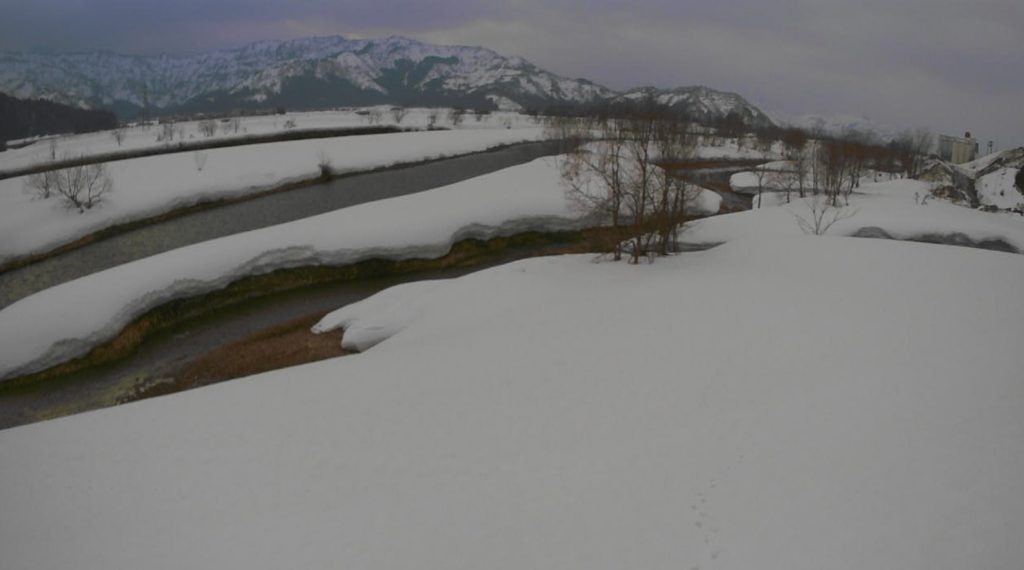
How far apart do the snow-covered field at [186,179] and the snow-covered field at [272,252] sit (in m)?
12.3

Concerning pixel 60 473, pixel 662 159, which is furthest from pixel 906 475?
pixel 662 159

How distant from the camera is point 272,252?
109 ft

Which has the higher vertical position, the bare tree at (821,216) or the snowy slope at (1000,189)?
the snowy slope at (1000,189)

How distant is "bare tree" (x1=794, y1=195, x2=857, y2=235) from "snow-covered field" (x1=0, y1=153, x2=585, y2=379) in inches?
735

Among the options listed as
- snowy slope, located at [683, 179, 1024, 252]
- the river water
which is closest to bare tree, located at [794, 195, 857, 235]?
snowy slope, located at [683, 179, 1024, 252]

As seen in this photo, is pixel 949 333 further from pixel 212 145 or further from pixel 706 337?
pixel 212 145

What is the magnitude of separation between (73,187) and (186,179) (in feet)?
32.0

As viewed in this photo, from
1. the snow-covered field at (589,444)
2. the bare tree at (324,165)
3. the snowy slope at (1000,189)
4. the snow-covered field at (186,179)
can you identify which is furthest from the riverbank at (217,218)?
the snowy slope at (1000,189)

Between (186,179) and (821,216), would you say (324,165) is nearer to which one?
(186,179)

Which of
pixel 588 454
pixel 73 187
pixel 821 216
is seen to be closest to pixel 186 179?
pixel 73 187

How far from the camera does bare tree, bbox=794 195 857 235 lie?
40.8 m

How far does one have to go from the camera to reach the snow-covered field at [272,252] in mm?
24453

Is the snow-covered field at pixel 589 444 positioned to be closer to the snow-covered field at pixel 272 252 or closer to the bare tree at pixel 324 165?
the snow-covered field at pixel 272 252

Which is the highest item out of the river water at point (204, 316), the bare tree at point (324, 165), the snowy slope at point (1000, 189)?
the bare tree at point (324, 165)
